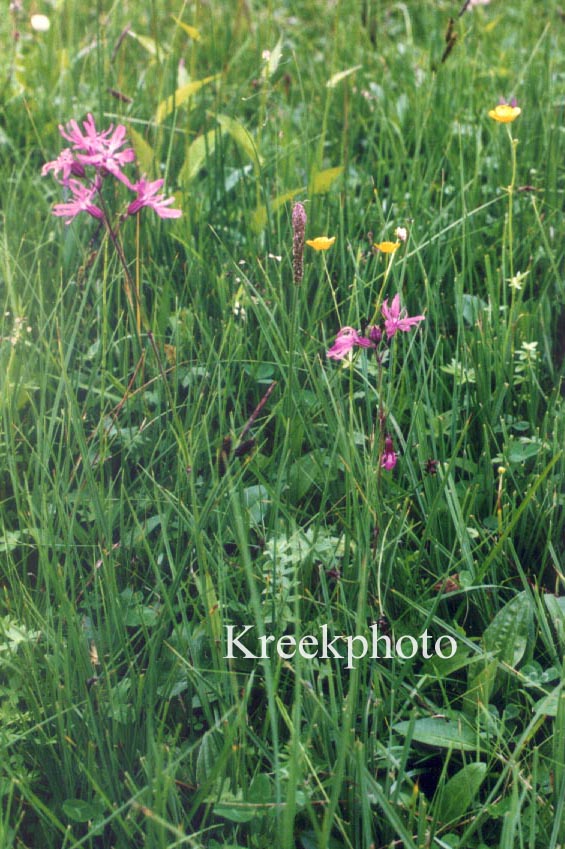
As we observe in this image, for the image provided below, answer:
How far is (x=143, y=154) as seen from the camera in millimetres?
1816

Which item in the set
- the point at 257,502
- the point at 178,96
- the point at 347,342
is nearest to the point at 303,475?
the point at 257,502

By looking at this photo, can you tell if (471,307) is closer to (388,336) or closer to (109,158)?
(388,336)

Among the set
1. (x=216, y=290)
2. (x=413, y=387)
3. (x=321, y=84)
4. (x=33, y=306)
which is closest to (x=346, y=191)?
(x=216, y=290)

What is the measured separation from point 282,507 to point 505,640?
0.32 metres

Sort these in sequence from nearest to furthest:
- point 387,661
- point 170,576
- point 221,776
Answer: point 221,776
point 387,661
point 170,576

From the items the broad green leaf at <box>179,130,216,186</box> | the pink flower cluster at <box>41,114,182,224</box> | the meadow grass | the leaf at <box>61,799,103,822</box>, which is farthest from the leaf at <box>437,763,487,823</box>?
the broad green leaf at <box>179,130,216,186</box>

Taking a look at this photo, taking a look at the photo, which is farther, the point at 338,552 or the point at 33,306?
the point at 33,306

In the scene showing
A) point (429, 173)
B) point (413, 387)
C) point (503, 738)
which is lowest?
point (503, 738)

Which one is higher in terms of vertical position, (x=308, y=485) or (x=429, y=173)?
(x=429, y=173)

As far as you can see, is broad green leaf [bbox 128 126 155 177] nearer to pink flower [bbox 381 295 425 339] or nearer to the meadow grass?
the meadow grass

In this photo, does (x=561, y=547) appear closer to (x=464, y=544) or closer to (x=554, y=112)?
(x=464, y=544)

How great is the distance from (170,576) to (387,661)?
0.31 m

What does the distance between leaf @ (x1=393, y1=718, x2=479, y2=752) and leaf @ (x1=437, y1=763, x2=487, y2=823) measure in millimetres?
33

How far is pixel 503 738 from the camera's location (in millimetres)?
990
